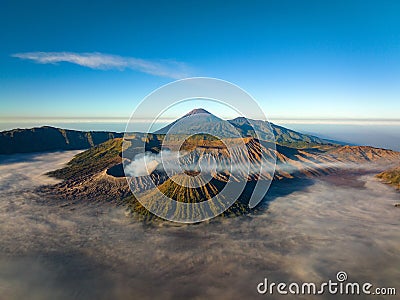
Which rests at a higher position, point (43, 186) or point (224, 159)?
point (224, 159)

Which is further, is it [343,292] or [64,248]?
[64,248]

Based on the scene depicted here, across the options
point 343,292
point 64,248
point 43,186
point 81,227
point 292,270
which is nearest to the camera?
point 343,292

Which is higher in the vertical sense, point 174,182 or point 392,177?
point 174,182

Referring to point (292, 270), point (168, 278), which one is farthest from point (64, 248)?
point (292, 270)

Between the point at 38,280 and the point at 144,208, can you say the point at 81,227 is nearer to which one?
the point at 144,208

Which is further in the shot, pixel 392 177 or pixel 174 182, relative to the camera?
pixel 392 177

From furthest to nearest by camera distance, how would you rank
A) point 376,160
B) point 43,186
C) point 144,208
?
1. point 376,160
2. point 43,186
3. point 144,208

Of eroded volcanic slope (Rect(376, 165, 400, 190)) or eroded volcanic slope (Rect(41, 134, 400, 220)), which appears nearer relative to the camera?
eroded volcanic slope (Rect(41, 134, 400, 220))

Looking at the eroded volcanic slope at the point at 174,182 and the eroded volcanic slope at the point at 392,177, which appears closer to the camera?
the eroded volcanic slope at the point at 174,182
